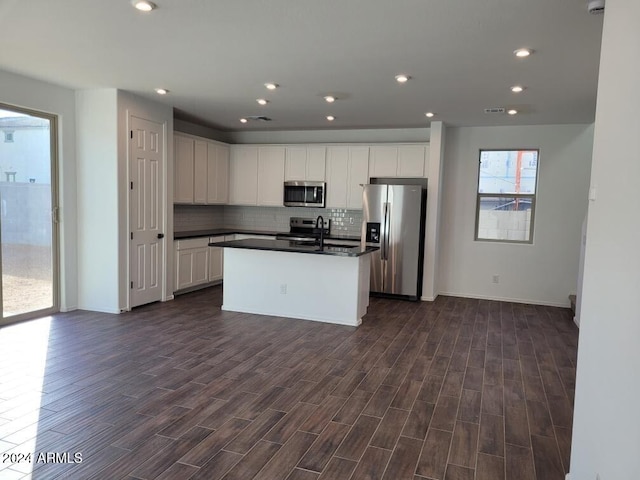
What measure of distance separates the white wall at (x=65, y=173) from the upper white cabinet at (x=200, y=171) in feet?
5.14

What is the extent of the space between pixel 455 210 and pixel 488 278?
1.20 metres

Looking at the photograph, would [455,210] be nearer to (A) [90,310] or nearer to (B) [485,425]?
(B) [485,425]

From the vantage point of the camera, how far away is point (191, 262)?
22.2ft

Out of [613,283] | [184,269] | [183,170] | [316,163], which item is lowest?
[184,269]

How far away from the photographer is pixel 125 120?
5336 mm

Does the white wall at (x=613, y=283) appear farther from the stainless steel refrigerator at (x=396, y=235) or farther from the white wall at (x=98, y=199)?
the white wall at (x=98, y=199)

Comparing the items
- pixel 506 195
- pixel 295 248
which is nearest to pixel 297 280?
pixel 295 248

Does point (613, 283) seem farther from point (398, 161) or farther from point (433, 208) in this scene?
point (398, 161)

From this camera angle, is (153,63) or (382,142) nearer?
(153,63)

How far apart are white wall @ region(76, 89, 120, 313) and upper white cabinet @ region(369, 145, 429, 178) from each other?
3862mm

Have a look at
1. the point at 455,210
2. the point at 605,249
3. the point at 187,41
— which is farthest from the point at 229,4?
the point at 455,210

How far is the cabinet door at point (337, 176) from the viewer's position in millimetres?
7387

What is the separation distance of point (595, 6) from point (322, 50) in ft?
6.22

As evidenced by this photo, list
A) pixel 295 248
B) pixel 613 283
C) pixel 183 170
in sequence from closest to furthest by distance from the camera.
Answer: pixel 613 283 < pixel 295 248 < pixel 183 170
